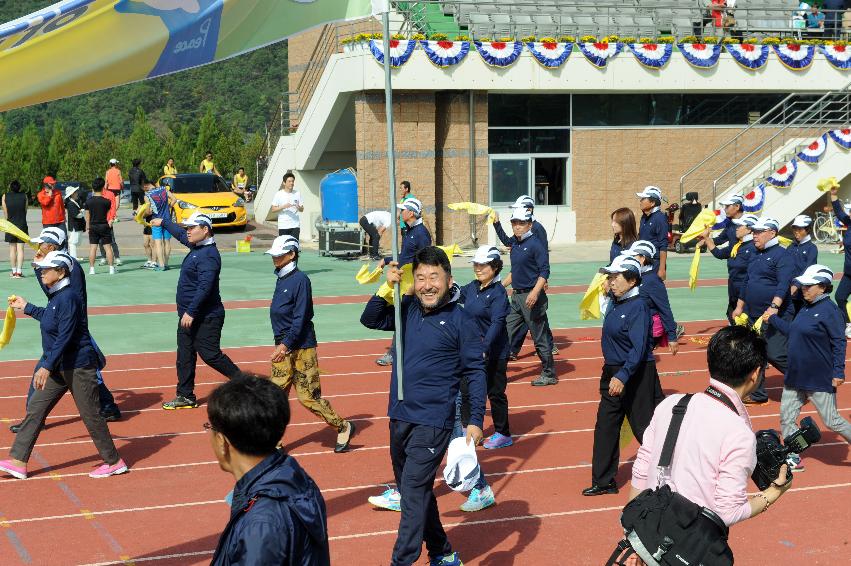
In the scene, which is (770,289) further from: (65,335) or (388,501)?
(65,335)

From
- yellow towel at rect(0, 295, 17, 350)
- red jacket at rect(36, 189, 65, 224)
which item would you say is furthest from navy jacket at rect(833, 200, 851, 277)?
red jacket at rect(36, 189, 65, 224)

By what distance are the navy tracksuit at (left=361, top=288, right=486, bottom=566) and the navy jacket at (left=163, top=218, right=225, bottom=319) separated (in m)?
4.80

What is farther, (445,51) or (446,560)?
(445,51)

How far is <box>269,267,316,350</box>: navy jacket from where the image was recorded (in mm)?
9711

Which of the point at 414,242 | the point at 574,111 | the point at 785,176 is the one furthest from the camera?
the point at 574,111

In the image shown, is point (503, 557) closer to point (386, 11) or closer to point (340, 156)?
point (386, 11)

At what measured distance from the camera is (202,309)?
11.3 metres

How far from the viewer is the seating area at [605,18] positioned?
99.2ft

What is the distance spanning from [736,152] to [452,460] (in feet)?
88.1

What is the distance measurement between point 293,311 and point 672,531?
5748 millimetres

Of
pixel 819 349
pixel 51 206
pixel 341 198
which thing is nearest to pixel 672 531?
pixel 819 349

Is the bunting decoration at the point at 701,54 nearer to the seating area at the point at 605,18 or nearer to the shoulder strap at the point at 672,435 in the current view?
the seating area at the point at 605,18

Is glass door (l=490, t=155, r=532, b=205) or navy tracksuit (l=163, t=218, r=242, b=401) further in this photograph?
glass door (l=490, t=155, r=532, b=205)

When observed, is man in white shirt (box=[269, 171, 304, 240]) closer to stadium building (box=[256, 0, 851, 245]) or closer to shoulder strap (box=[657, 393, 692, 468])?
stadium building (box=[256, 0, 851, 245])
